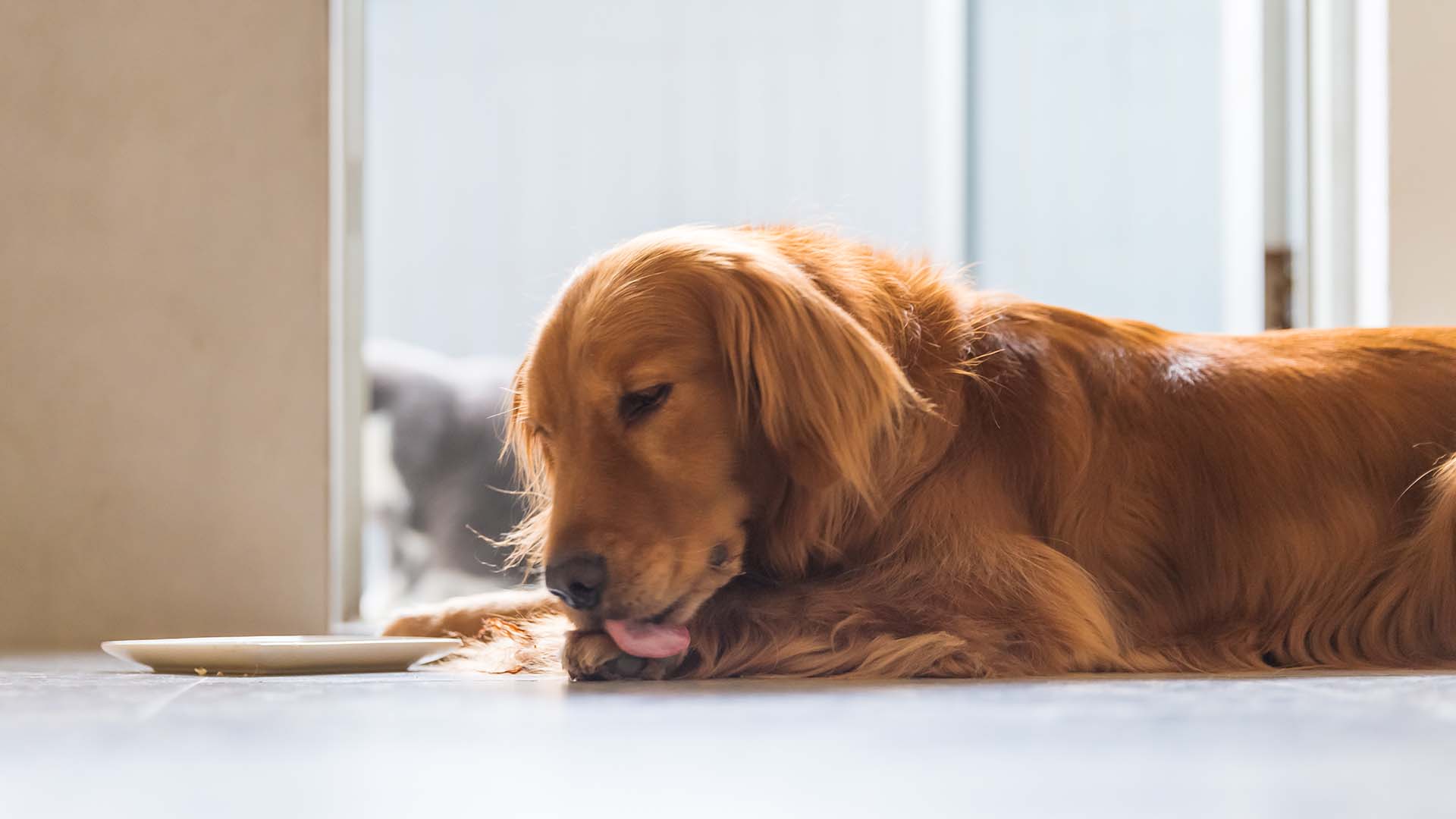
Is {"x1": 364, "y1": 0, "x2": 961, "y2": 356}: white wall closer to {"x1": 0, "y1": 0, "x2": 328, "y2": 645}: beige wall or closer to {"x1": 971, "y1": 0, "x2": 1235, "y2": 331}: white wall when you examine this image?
{"x1": 971, "y1": 0, "x2": 1235, "y2": 331}: white wall

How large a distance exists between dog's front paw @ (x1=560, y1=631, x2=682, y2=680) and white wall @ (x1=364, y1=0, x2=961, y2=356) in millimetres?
1997

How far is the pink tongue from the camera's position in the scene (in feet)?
4.54

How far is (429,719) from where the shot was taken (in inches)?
38.6

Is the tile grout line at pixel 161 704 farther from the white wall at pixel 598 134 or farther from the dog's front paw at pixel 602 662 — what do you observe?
the white wall at pixel 598 134

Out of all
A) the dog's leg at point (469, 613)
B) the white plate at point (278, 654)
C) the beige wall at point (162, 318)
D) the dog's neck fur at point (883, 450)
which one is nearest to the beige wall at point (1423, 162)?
the dog's neck fur at point (883, 450)

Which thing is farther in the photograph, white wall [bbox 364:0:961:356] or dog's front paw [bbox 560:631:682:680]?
white wall [bbox 364:0:961:356]

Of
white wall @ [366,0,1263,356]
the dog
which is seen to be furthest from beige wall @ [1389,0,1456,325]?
the dog

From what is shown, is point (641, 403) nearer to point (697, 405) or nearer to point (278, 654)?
point (697, 405)

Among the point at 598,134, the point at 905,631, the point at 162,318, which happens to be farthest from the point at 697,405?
the point at 598,134

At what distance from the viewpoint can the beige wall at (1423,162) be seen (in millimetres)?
2727

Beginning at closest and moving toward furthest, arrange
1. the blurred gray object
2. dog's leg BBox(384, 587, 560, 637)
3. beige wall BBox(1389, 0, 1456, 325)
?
dog's leg BBox(384, 587, 560, 637)
beige wall BBox(1389, 0, 1456, 325)
the blurred gray object

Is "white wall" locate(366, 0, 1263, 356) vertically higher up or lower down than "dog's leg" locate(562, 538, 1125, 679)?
higher up

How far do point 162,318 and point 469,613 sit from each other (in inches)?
48.9

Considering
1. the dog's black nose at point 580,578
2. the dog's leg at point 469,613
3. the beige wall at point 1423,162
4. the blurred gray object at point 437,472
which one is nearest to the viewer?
the dog's black nose at point 580,578
